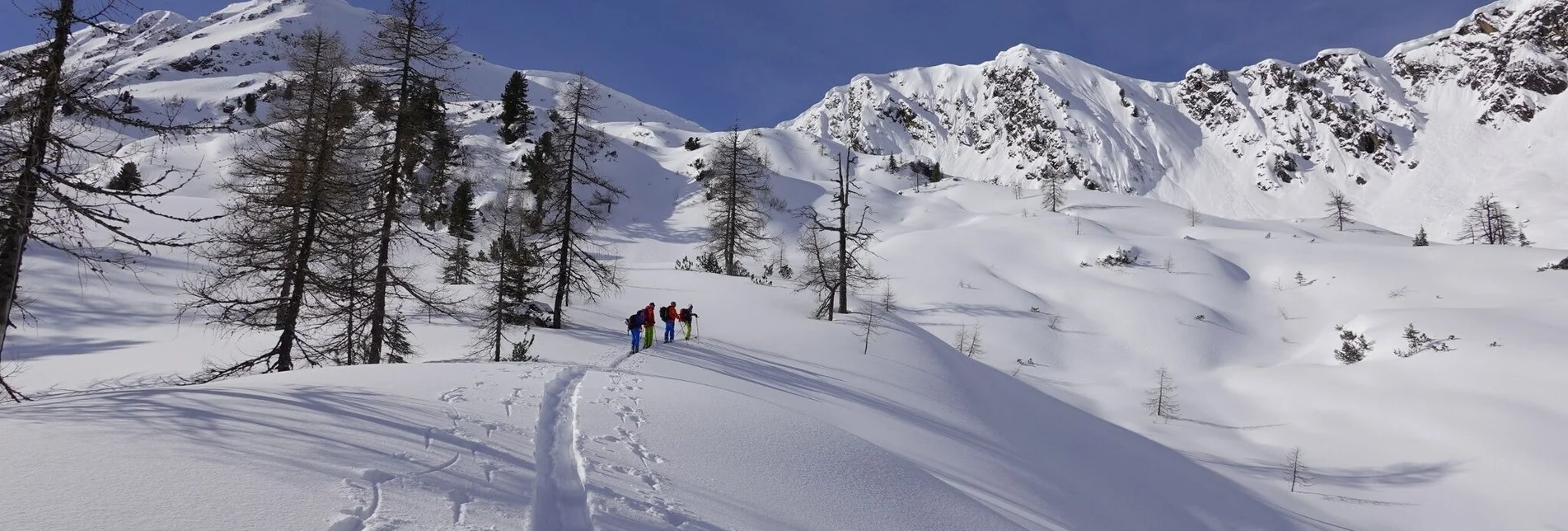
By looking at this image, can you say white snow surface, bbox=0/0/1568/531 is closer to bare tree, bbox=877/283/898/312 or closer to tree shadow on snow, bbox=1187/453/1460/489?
tree shadow on snow, bbox=1187/453/1460/489

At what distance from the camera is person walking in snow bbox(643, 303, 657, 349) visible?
1445 centimetres

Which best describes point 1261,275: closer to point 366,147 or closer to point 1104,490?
point 1104,490

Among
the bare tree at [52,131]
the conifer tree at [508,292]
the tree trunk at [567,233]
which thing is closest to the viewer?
the bare tree at [52,131]

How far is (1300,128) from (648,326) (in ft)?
426

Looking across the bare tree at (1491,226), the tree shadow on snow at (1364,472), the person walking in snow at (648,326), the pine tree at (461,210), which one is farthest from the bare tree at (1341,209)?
the pine tree at (461,210)

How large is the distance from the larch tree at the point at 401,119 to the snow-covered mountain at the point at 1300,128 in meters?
96.9

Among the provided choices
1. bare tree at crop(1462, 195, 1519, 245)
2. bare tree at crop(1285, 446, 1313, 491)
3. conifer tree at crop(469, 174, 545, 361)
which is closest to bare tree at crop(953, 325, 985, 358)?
bare tree at crop(1285, 446, 1313, 491)

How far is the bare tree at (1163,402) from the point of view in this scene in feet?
66.1

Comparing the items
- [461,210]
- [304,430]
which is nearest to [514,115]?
[461,210]

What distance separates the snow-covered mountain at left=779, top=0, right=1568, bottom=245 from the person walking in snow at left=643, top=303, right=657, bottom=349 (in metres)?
95.4

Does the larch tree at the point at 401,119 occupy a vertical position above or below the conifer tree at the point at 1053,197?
below

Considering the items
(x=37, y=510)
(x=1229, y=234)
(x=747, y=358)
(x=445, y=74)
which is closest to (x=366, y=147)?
(x=445, y=74)

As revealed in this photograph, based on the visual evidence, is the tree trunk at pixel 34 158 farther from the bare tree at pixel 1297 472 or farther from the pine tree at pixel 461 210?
the pine tree at pixel 461 210

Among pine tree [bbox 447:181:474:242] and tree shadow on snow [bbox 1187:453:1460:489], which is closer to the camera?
tree shadow on snow [bbox 1187:453:1460:489]
